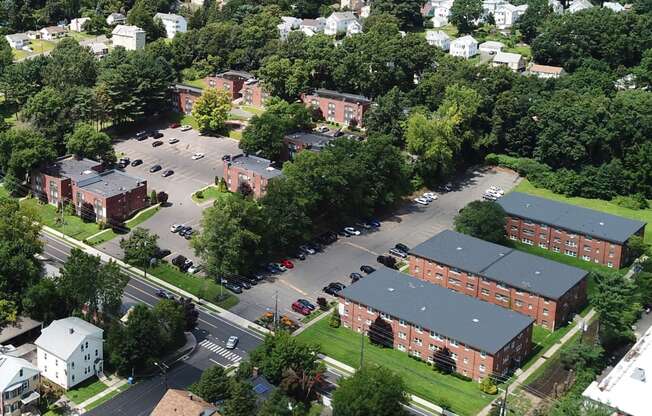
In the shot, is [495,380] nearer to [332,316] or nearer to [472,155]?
[332,316]

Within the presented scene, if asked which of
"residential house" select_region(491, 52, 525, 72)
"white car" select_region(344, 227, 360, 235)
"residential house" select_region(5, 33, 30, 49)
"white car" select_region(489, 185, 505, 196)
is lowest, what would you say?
"white car" select_region(344, 227, 360, 235)

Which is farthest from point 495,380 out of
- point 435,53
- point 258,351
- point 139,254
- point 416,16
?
point 416,16

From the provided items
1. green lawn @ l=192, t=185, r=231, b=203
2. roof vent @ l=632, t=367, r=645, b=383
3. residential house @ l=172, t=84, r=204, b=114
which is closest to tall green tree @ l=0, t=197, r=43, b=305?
green lawn @ l=192, t=185, r=231, b=203

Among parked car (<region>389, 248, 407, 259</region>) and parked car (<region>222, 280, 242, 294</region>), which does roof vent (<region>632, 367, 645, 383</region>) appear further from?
parked car (<region>222, 280, 242, 294</region>)

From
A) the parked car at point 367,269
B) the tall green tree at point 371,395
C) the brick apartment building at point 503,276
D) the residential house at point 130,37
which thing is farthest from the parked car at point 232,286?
the residential house at point 130,37

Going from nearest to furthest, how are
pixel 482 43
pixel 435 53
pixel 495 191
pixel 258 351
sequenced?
pixel 258 351 < pixel 495 191 < pixel 435 53 < pixel 482 43

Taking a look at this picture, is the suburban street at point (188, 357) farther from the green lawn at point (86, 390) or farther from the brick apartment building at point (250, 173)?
the brick apartment building at point (250, 173)
